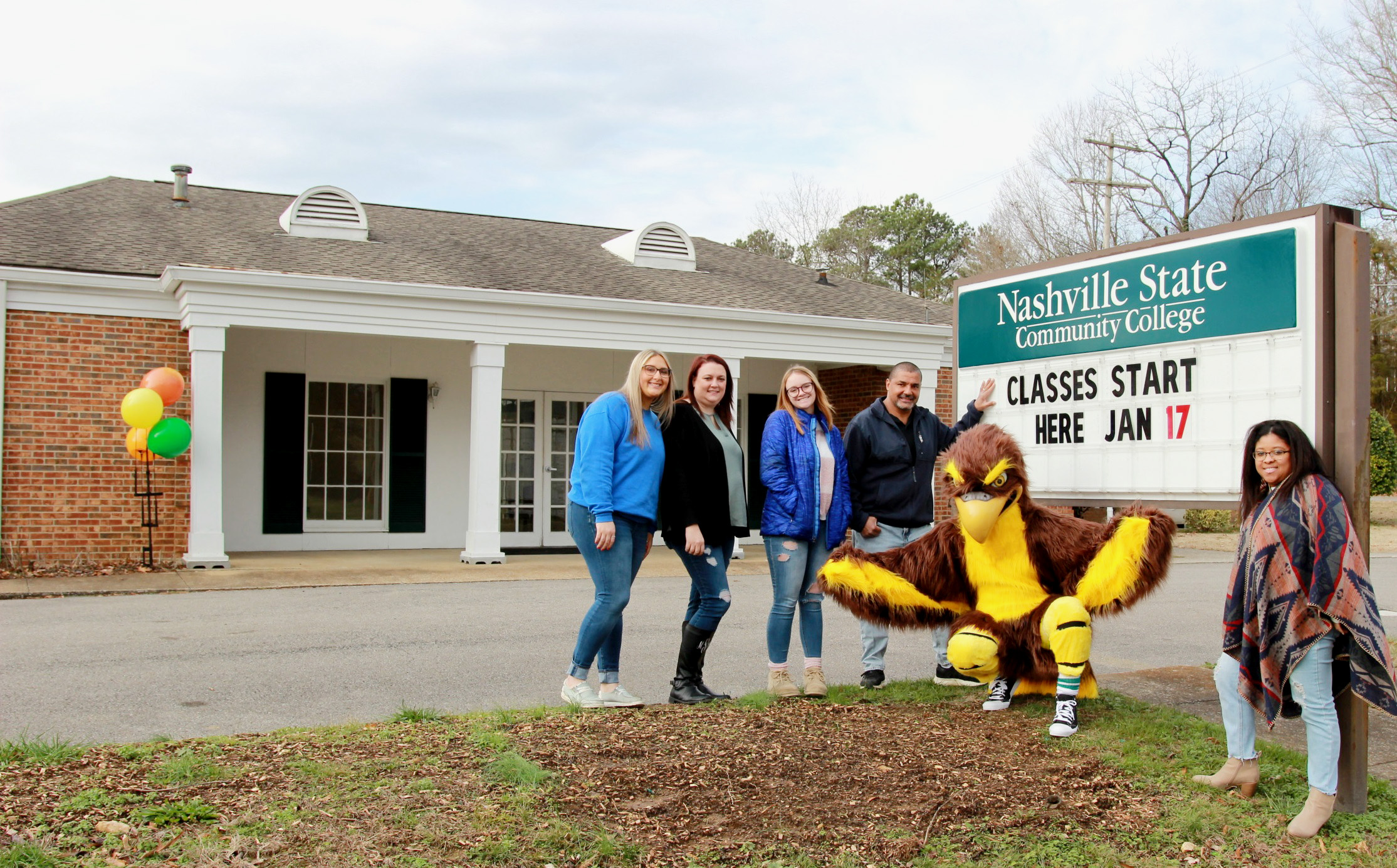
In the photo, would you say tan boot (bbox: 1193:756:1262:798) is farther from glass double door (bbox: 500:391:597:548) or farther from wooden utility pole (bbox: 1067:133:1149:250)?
wooden utility pole (bbox: 1067:133:1149:250)

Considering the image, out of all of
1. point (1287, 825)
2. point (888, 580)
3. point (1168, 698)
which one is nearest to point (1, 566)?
point (888, 580)

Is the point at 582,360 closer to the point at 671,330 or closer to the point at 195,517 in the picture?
the point at 671,330

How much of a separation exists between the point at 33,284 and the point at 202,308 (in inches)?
66.5

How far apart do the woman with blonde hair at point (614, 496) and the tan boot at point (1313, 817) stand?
2633 millimetres

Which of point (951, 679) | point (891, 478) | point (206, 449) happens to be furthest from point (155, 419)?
point (951, 679)

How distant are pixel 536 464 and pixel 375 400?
223 centimetres

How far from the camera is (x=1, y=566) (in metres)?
11.0

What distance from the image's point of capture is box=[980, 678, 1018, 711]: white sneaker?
4996 mm

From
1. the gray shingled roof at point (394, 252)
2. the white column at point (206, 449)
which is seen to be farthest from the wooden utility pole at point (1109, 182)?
the white column at point (206, 449)

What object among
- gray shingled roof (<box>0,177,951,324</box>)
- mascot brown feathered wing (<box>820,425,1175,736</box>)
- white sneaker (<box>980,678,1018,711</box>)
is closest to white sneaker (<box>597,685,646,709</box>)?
mascot brown feathered wing (<box>820,425,1175,736</box>)

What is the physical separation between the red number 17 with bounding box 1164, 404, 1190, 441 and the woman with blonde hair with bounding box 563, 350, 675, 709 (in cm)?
225

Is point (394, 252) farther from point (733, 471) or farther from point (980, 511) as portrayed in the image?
point (980, 511)

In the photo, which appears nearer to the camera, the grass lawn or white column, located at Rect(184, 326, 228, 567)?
the grass lawn

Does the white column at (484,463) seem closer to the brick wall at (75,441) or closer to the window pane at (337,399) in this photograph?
the window pane at (337,399)
